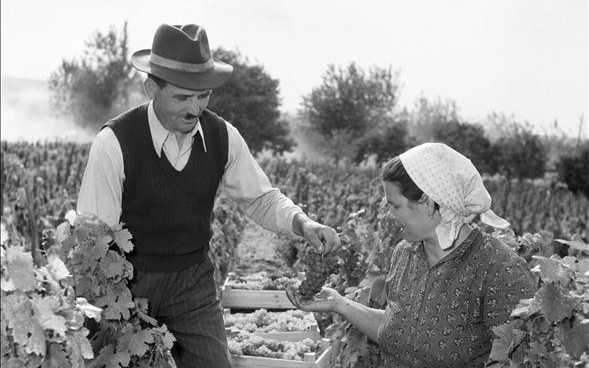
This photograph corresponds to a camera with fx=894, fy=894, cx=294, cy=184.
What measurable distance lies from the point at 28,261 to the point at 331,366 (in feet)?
10.4

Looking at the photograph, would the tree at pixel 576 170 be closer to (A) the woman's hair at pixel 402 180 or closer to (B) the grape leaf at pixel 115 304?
(A) the woman's hair at pixel 402 180

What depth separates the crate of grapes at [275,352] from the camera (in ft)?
16.8

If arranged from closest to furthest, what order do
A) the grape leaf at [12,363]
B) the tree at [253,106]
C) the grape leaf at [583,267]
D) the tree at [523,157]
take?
1. the grape leaf at [12,363]
2. the grape leaf at [583,267]
3. the tree at [523,157]
4. the tree at [253,106]

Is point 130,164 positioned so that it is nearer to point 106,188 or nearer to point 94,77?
point 106,188

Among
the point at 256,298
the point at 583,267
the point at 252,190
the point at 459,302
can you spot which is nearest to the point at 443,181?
the point at 459,302

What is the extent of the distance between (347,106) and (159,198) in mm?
54312

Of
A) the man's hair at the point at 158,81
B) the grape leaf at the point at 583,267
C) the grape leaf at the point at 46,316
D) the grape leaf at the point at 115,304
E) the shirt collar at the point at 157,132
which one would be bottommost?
the grape leaf at the point at 115,304

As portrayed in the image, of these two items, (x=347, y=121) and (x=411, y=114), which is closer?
(x=347, y=121)

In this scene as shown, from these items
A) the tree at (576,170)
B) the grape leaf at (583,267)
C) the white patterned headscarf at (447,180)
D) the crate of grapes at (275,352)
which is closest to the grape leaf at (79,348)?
the white patterned headscarf at (447,180)

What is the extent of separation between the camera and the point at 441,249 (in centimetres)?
322

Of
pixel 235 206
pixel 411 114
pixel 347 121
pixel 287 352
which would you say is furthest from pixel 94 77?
pixel 287 352

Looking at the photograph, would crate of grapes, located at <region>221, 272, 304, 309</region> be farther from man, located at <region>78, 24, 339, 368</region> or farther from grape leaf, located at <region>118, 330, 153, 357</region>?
grape leaf, located at <region>118, 330, 153, 357</region>

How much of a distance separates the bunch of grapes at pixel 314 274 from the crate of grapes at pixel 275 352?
1370 mm

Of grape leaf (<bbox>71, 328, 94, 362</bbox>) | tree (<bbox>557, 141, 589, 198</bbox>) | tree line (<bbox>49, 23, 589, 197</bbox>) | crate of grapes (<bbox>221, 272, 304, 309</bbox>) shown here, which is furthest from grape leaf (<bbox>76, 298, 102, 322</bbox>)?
tree line (<bbox>49, 23, 589, 197</bbox>)
